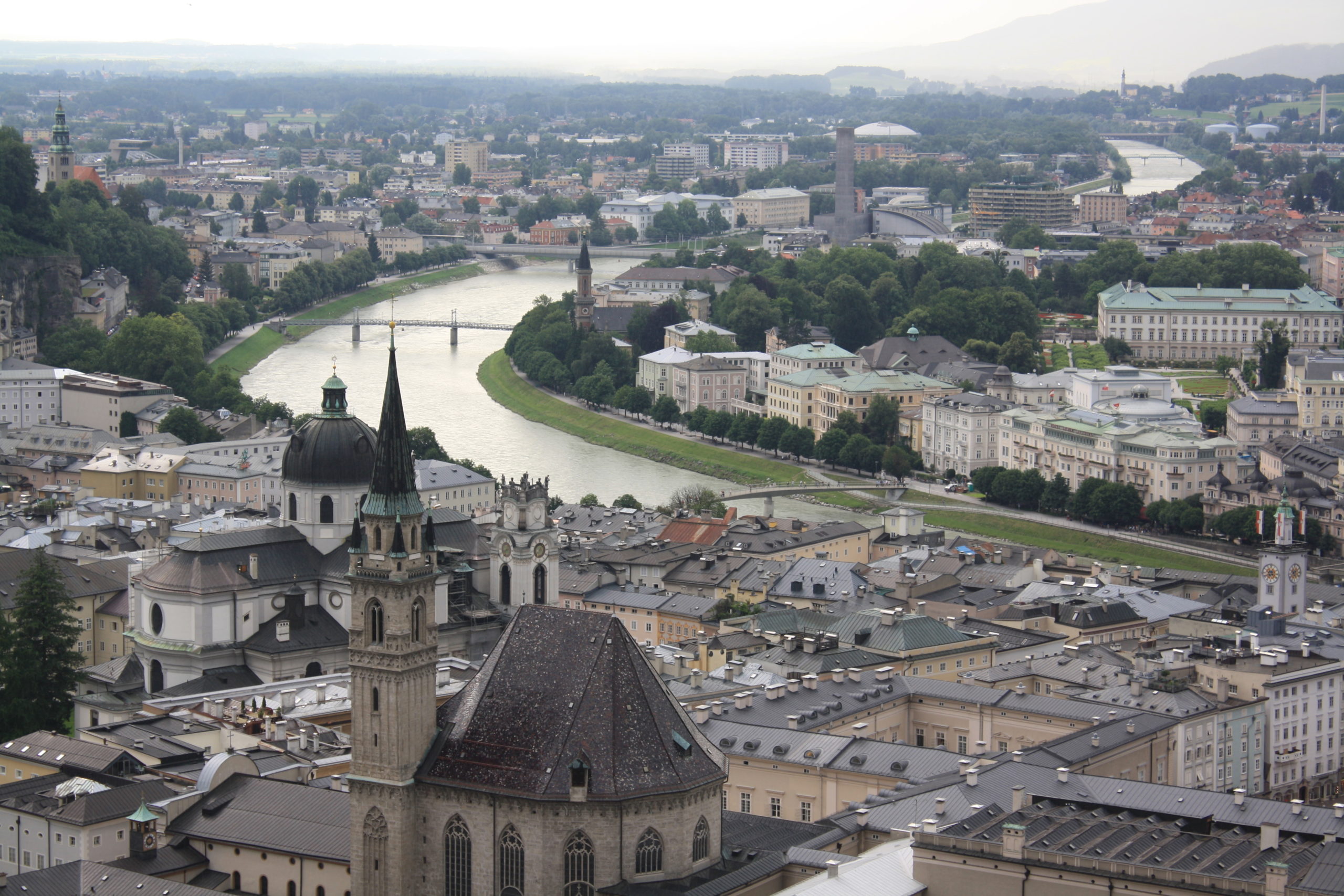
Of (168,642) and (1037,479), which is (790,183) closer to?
(1037,479)

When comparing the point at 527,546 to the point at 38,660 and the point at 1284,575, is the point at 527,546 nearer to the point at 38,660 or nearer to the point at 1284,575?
the point at 38,660

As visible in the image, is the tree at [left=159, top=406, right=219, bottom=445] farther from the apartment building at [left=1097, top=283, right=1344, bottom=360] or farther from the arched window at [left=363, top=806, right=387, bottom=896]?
the arched window at [left=363, top=806, right=387, bottom=896]

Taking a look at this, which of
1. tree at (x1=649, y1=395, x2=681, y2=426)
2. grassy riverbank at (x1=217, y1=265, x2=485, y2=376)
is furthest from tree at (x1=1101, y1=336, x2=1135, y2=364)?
grassy riverbank at (x1=217, y1=265, x2=485, y2=376)

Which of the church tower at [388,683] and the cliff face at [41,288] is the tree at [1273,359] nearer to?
the cliff face at [41,288]

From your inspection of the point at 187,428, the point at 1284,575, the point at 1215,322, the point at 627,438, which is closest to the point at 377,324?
the point at 627,438

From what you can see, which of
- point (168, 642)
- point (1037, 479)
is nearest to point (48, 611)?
point (168, 642)

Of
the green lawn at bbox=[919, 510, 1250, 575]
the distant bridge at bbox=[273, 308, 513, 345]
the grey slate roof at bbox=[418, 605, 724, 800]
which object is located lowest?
the green lawn at bbox=[919, 510, 1250, 575]

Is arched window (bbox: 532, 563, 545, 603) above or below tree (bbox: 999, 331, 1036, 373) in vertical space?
above
